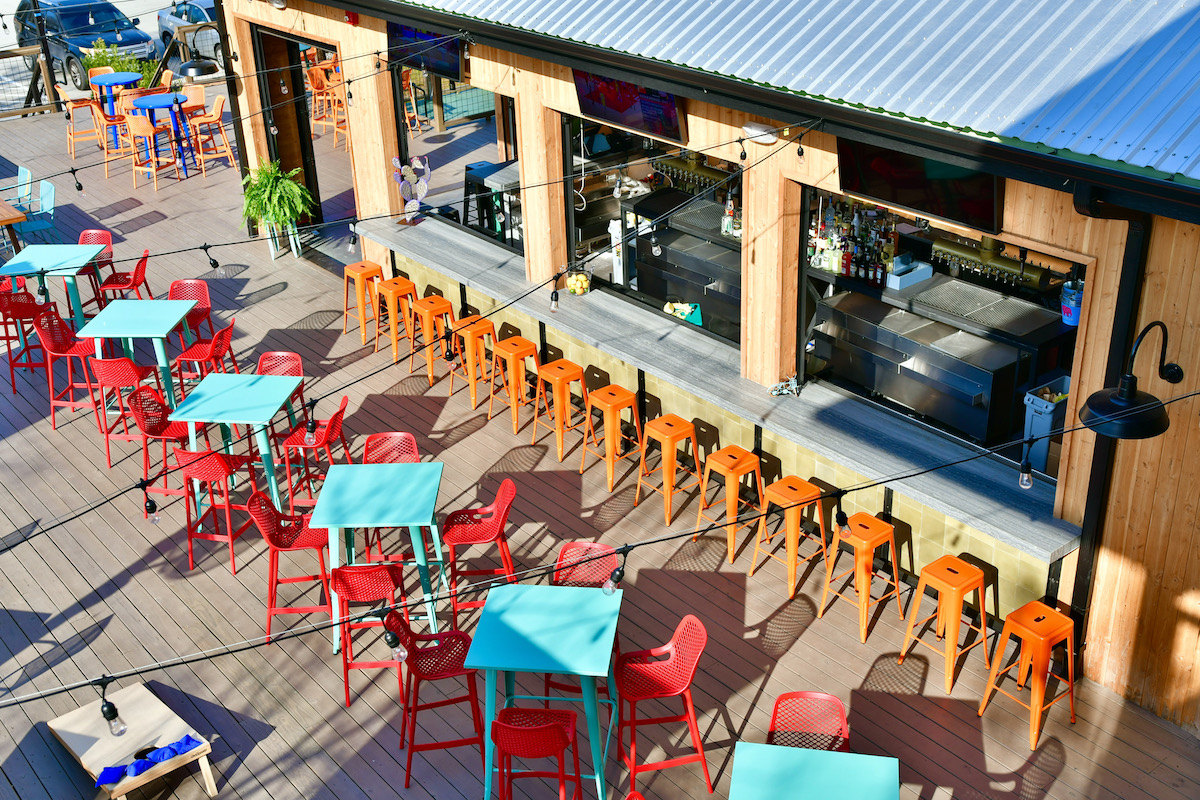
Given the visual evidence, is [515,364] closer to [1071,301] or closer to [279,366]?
[279,366]

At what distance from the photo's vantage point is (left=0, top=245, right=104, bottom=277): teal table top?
11328 mm

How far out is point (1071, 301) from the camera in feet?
25.6

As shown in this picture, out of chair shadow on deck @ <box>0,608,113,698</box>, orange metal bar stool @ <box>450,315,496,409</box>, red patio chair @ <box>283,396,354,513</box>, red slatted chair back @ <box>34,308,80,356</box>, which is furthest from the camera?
red slatted chair back @ <box>34,308,80,356</box>

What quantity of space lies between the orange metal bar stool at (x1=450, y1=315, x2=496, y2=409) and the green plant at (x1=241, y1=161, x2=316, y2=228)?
10.9 feet

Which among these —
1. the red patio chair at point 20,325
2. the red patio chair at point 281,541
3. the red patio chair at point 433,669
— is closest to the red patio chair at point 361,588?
the red patio chair at point 433,669

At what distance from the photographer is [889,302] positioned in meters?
8.62

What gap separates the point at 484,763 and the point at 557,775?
2.12ft

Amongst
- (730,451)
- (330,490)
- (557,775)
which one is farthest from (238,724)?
(730,451)

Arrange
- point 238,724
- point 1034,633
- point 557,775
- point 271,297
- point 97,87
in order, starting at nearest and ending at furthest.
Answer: point 557,775 → point 1034,633 → point 238,724 → point 271,297 → point 97,87

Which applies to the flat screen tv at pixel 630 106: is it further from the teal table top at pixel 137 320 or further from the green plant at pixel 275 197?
the green plant at pixel 275 197

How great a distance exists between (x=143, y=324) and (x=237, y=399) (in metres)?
1.69

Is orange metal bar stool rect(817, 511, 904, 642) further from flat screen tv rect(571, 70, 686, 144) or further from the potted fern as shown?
the potted fern

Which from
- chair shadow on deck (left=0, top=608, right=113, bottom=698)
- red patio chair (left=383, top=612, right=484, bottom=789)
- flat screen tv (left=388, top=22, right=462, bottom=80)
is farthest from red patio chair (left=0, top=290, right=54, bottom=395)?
red patio chair (left=383, top=612, right=484, bottom=789)

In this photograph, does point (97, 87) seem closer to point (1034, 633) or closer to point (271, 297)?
point (271, 297)
